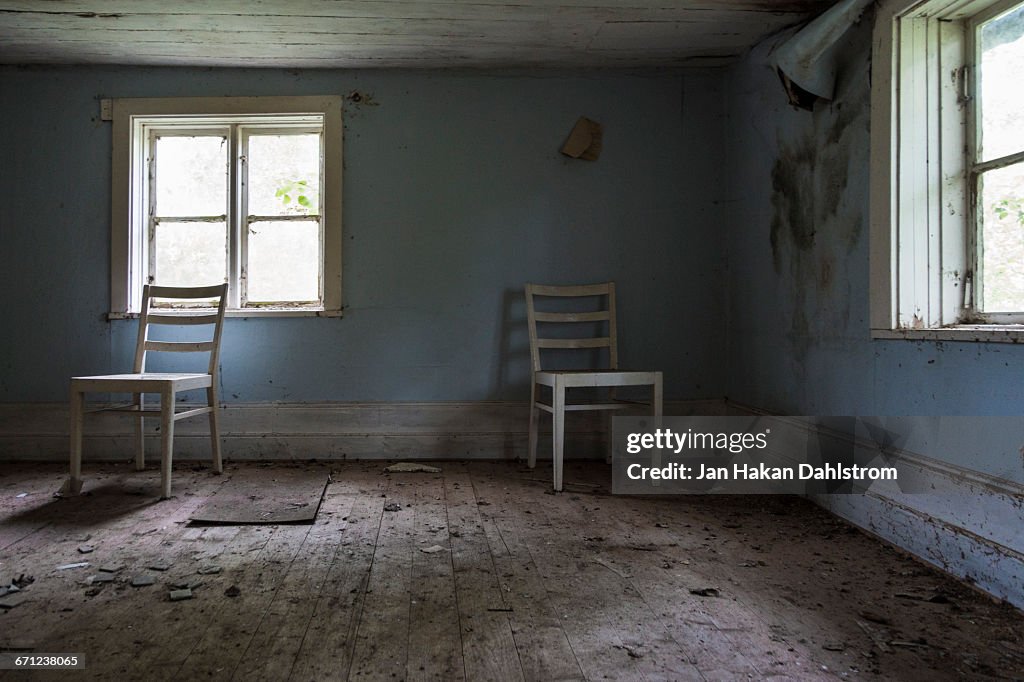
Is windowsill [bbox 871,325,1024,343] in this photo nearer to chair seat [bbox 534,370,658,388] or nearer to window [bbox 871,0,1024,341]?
window [bbox 871,0,1024,341]

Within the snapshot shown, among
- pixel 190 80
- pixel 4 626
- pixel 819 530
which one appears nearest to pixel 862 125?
pixel 819 530

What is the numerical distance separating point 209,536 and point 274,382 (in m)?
1.44

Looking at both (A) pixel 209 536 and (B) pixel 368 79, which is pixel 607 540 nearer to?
(A) pixel 209 536

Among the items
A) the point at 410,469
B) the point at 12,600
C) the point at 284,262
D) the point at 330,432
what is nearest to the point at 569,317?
the point at 410,469

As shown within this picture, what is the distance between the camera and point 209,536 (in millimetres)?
2242

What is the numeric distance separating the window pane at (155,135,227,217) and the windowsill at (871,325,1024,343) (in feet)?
10.9

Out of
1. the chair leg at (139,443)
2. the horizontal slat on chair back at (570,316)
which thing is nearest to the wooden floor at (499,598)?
the chair leg at (139,443)

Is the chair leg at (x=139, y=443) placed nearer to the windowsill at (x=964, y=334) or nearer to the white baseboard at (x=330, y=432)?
the white baseboard at (x=330, y=432)

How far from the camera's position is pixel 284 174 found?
3693 millimetres

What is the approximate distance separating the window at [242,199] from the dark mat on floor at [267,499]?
94 cm

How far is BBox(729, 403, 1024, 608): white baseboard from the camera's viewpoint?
1736mm

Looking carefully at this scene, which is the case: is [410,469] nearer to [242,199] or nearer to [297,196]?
[297,196]

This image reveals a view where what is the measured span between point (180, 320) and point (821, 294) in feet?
10.1

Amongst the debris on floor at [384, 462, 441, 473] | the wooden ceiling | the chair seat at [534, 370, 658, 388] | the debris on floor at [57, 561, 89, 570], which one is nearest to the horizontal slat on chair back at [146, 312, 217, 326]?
the debris on floor at [384, 462, 441, 473]
